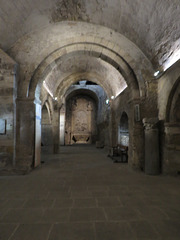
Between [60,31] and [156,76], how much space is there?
3.84 m

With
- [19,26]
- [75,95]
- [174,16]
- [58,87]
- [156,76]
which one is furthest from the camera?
[75,95]

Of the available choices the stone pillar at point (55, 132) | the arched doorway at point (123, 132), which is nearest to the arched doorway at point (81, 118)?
the stone pillar at point (55, 132)

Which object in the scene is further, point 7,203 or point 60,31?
point 60,31

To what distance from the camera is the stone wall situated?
16.0ft

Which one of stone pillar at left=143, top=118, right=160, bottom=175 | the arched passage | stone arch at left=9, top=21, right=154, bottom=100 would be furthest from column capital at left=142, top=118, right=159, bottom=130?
the arched passage

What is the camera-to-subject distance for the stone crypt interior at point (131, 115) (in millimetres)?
2559

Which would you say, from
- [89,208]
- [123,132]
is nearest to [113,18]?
[89,208]

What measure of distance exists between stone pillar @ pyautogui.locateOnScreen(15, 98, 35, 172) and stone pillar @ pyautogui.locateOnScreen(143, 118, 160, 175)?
414 centimetres

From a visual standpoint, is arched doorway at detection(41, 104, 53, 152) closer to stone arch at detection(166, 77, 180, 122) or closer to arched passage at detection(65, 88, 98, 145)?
stone arch at detection(166, 77, 180, 122)

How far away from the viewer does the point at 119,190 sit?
11.8 ft

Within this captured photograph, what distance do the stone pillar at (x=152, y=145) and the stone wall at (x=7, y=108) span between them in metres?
4.63

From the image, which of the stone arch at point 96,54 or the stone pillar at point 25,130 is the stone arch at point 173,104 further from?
the stone pillar at point 25,130

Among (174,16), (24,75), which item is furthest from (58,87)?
(174,16)

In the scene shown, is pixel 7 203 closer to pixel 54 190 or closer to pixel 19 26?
pixel 54 190
